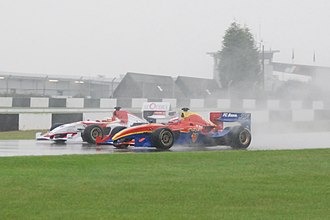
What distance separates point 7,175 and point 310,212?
4622 mm

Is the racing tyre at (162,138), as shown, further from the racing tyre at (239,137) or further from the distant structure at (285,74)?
the distant structure at (285,74)

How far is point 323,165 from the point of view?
11.7m

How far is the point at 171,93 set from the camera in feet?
131

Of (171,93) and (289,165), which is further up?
(171,93)

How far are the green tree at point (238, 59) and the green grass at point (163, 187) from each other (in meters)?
32.8

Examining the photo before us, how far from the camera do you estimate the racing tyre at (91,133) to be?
18.9 m

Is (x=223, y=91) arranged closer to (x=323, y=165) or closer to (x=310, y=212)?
(x=323, y=165)

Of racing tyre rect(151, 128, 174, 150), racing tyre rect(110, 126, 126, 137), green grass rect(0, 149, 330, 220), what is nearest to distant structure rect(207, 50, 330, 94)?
racing tyre rect(110, 126, 126, 137)

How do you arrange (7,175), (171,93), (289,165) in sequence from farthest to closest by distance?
(171,93)
(289,165)
(7,175)

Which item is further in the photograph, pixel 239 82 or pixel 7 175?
pixel 239 82

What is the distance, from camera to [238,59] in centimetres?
5041

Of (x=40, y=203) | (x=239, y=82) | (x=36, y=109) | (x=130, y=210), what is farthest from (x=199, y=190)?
(x=239, y=82)

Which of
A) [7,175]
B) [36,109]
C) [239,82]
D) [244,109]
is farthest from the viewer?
[239,82]

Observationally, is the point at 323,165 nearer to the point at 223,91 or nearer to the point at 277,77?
the point at 223,91
